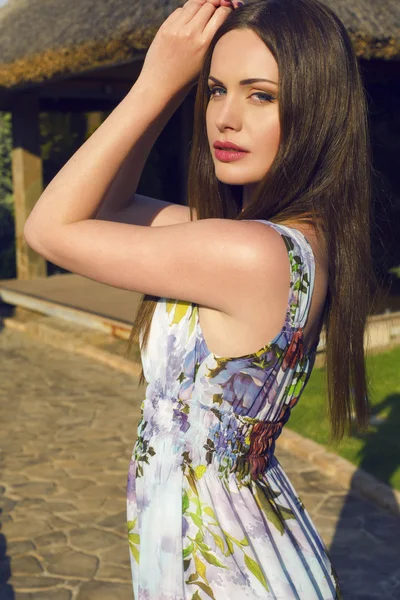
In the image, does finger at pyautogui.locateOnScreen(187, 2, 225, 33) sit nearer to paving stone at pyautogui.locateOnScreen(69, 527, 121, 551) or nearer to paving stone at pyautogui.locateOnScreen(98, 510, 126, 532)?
paving stone at pyautogui.locateOnScreen(69, 527, 121, 551)

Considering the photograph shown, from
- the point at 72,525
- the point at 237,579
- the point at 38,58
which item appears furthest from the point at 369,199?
the point at 38,58

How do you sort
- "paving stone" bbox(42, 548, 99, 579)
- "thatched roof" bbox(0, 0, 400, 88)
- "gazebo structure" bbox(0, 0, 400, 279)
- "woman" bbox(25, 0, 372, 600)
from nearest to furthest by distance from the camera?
"woman" bbox(25, 0, 372, 600) < "paving stone" bbox(42, 548, 99, 579) < "thatched roof" bbox(0, 0, 400, 88) < "gazebo structure" bbox(0, 0, 400, 279)

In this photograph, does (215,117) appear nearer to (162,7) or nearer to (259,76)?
(259,76)

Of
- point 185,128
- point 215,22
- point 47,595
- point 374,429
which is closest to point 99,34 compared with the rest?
point 185,128

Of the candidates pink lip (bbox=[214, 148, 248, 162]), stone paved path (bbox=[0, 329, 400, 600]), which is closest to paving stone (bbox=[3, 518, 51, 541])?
stone paved path (bbox=[0, 329, 400, 600])

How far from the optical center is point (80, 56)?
8.49 meters

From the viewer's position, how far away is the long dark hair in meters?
1.58

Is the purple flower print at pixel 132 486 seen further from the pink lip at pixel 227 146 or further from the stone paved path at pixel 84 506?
the stone paved path at pixel 84 506

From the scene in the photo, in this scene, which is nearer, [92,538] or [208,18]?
[208,18]

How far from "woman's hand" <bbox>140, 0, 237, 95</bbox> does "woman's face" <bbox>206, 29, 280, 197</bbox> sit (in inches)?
1.5

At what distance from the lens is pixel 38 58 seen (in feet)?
30.3

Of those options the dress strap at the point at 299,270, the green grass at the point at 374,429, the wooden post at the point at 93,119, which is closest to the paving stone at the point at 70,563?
the green grass at the point at 374,429

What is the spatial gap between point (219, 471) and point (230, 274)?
434mm

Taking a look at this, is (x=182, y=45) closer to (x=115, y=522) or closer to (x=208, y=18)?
(x=208, y=18)
